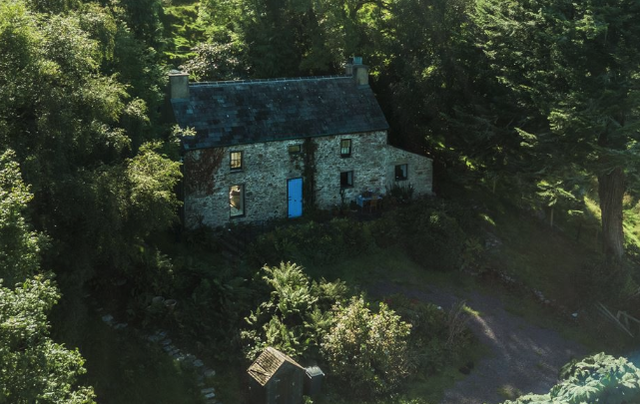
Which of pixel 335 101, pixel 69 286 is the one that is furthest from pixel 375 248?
pixel 69 286

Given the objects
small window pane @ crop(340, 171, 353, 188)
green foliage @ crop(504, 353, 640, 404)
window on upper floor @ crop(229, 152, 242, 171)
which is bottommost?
green foliage @ crop(504, 353, 640, 404)

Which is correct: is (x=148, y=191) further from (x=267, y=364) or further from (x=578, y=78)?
(x=578, y=78)

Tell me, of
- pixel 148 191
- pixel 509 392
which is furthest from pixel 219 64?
pixel 509 392

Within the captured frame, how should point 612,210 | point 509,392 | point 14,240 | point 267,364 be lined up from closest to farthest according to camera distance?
point 14,240 → point 267,364 → point 509,392 → point 612,210

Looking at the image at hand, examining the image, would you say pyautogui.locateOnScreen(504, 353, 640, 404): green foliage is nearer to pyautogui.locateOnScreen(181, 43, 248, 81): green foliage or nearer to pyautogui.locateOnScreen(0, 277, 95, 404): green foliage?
pyautogui.locateOnScreen(0, 277, 95, 404): green foliage

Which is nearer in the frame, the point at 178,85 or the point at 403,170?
the point at 178,85

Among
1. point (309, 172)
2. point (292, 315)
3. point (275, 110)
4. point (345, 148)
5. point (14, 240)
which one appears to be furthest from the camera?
point (345, 148)

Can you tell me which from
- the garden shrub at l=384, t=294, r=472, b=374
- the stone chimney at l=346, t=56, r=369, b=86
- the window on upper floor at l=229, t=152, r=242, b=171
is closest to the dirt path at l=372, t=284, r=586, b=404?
the garden shrub at l=384, t=294, r=472, b=374
